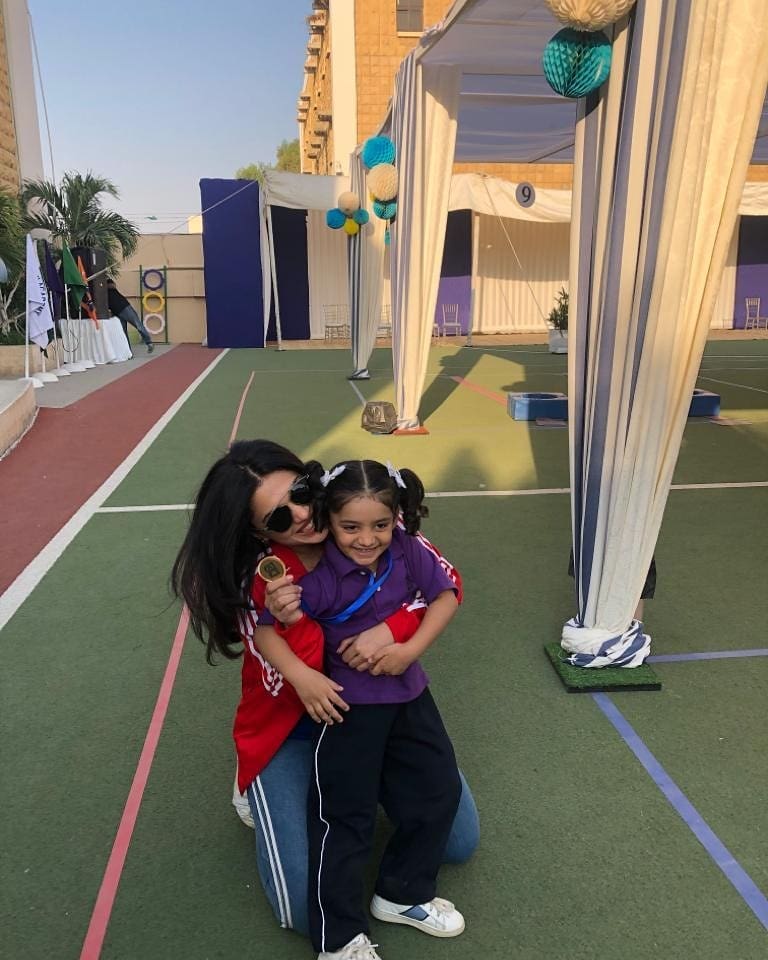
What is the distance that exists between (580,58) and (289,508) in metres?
2.06

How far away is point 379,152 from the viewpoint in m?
8.59

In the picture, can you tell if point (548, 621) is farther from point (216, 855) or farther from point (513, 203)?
point (513, 203)

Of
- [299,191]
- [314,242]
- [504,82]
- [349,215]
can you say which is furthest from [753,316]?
[504,82]

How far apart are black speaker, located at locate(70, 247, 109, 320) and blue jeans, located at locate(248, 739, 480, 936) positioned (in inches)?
631

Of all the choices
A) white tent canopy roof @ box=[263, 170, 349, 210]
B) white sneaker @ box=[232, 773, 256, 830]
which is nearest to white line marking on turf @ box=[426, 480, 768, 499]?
white sneaker @ box=[232, 773, 256, 830]

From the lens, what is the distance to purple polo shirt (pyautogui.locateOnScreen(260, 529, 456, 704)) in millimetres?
1833

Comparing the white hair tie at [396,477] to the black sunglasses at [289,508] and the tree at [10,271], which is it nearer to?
the black sunglasses at [289,508]

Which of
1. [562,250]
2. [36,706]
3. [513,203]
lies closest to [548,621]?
[36,706]

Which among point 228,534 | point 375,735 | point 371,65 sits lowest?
point 375,735

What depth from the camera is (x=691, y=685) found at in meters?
3.06

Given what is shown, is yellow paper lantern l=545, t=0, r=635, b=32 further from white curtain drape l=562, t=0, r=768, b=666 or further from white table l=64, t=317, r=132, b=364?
white table l=64, t=317, r=132, b=364

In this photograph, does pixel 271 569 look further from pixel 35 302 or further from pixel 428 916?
pixel 35 302

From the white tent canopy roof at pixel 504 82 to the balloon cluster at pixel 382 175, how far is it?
1.07 m

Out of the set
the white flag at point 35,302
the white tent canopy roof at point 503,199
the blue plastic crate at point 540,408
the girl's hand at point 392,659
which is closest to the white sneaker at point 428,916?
the girl's hand at point 392,659
